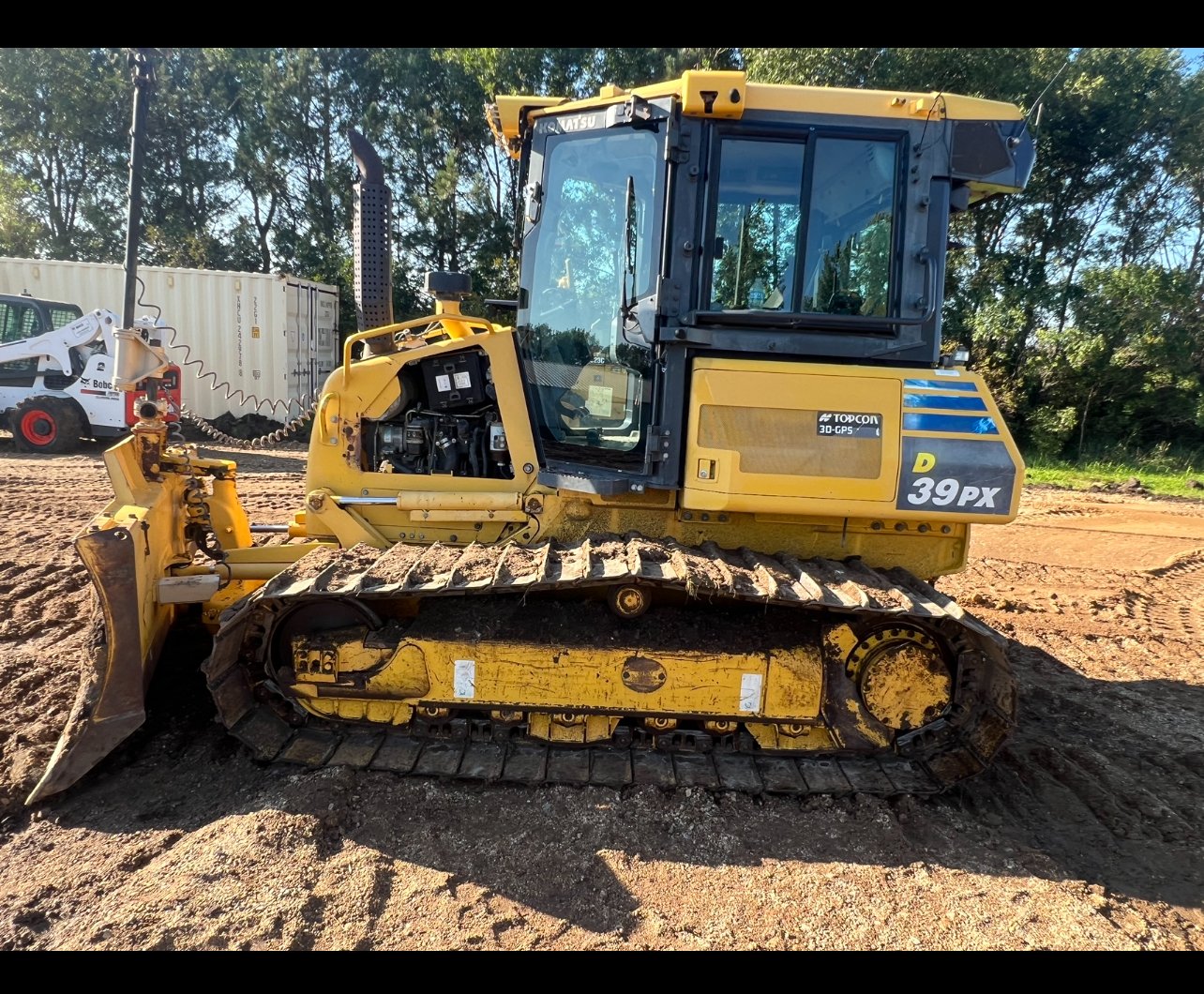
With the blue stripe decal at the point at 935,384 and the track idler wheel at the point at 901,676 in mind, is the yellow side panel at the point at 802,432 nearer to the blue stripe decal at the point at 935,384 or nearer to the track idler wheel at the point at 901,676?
the blue stripe decal at the point at 935,384

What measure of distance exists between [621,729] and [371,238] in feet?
8.88

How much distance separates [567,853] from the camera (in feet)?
9.25

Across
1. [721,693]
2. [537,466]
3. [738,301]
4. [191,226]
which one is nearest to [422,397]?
[537,466]

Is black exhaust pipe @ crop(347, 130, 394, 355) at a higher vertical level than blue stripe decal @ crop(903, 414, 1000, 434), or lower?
higher

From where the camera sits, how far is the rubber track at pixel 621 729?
Answer: 2979 mm

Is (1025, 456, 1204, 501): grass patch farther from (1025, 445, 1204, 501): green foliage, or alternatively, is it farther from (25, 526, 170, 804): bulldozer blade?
(25, 526, 170, 804): bulldozer blade

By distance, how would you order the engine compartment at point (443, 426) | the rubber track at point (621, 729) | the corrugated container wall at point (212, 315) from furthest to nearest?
the corrugated container wall at point (212, 315), the engine compartment at point (443, 426), the rubber track at point (621, 729)

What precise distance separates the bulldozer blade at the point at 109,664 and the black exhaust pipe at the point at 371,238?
151cm

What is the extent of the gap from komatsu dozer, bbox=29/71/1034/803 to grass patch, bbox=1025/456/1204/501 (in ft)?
34.5

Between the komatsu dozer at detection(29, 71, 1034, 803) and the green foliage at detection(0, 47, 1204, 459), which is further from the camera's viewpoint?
the green foliage at detection(0, 47, 1204, 459)

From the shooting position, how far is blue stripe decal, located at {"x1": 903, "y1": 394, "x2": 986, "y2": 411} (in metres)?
3.14

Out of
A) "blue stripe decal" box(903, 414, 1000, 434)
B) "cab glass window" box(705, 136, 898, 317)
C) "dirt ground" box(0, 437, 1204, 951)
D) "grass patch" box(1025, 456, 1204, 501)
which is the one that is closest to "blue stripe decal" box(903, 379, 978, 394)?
"blue stripe decal" box(903, 414, 1000, 434)

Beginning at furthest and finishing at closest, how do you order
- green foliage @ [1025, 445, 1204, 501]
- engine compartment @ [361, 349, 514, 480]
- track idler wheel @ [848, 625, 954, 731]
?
green foliage @ [1025, 445, 1204, 501] < engine compartment @ [361, 349, 514, 480] < track idler wheel @ [848, 625, 954, 731]

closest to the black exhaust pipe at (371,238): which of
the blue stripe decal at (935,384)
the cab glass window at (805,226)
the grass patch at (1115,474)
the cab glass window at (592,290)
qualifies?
the cab glass window at (592,290)
